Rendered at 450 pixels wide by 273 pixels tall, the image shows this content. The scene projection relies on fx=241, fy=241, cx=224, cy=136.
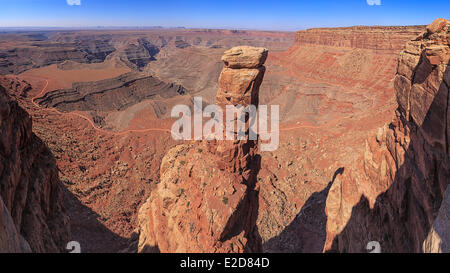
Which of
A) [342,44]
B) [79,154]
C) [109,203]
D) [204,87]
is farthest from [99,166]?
[342,44]

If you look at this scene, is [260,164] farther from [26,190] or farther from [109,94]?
[109,94]

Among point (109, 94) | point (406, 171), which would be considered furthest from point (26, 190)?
point (109, 94)

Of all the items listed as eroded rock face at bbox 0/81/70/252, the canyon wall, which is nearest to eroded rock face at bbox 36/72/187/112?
eroded rock face at bbox 0/81/70/252

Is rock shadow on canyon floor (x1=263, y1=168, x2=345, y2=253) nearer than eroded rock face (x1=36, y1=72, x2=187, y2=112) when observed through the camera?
Yes

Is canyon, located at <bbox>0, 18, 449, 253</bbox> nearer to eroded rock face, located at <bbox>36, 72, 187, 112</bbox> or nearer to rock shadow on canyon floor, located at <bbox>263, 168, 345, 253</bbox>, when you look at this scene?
rock shadow on canyon floor, located at <bbox>263, 168, 345, 253</bbox>

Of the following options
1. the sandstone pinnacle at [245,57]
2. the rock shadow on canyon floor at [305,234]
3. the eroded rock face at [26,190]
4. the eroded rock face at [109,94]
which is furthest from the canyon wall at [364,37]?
the eroded rock face at [26,190]

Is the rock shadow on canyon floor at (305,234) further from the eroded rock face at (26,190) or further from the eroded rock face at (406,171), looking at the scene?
the eroded rock face at (26,190)
